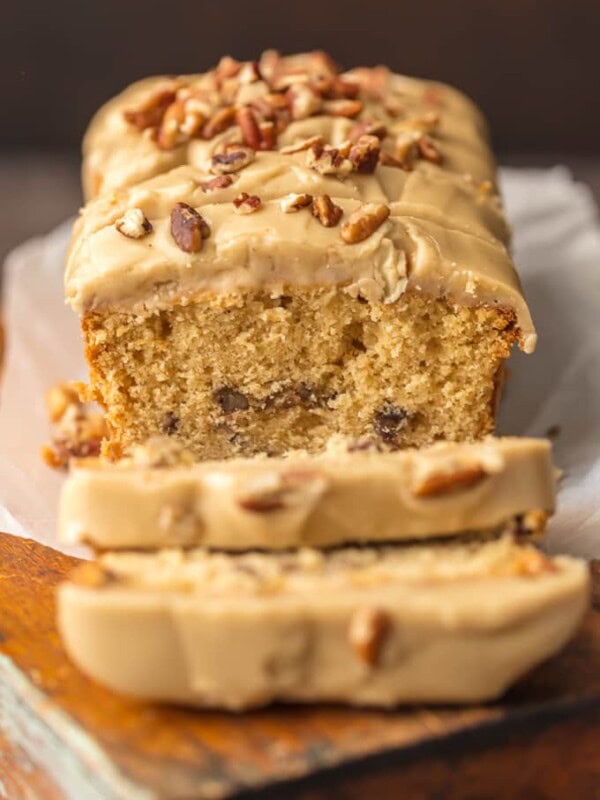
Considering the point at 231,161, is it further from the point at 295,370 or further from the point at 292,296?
the point at 295,370

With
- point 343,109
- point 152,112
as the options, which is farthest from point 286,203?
point 152,112

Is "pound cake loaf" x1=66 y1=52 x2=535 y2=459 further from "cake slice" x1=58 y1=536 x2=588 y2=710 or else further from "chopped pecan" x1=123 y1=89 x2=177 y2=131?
"cake slice" x1=58 y1=536 x2=588 y2=710

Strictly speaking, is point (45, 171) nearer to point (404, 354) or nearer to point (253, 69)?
point (253, 69)

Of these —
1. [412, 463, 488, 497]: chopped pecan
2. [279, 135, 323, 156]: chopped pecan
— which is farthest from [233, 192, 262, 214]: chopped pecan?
[412, 463, 488, 497]: chopped pecan

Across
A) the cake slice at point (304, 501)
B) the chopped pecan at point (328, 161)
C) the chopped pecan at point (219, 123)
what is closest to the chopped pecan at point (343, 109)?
the chopped pecan at point (219, 123)

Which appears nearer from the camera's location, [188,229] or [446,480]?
[446,480]

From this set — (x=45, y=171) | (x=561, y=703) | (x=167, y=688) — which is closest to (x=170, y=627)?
(x=167, y=688)
